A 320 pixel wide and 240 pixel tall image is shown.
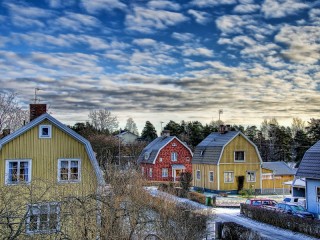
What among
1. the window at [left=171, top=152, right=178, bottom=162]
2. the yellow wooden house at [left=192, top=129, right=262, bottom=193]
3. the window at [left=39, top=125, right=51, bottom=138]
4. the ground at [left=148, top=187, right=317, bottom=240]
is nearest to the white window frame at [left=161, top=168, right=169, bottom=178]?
the window at [left=171, top=152, right=178, bottom=162]

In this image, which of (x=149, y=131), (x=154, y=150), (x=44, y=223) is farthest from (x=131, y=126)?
(x=44, y=223)

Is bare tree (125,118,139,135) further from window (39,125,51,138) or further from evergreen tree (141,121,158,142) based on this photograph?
window (39,125,51,138)

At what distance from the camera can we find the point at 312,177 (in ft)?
88.1

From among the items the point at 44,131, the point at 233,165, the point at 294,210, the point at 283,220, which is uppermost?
the point at 44,131

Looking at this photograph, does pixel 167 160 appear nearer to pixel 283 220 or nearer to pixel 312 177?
pixel 312 177

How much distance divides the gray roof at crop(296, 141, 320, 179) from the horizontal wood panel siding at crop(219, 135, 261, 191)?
646 inches

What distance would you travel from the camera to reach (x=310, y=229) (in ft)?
72.2

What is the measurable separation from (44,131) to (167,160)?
36.2m

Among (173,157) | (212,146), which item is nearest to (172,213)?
(212,146)

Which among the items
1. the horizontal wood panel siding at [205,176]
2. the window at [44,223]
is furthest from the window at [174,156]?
the window at [44,223]

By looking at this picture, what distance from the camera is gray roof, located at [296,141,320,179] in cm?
2706

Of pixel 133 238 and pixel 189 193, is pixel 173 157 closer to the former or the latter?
pixel 189 193

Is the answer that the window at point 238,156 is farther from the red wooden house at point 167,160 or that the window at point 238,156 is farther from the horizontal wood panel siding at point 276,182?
the red wooden house at point 167,160

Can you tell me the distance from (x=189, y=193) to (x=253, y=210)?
10675 millimetres
